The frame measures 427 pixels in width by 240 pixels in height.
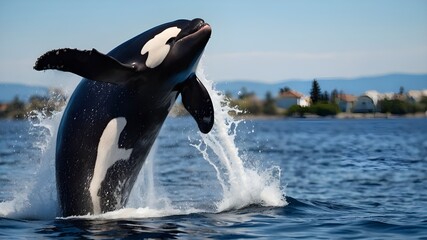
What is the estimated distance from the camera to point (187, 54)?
11.7m

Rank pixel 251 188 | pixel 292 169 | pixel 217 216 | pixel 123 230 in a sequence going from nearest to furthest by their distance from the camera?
pixel 123 230 < pixel 217 216 < pixel 251 188 < pixel 292 169

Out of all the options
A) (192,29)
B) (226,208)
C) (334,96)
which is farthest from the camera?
(334,96)

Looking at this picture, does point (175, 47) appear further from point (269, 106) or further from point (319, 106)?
point (269, 106)

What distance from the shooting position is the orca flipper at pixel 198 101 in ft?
40.7

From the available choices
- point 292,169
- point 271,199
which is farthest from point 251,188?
point 292,169

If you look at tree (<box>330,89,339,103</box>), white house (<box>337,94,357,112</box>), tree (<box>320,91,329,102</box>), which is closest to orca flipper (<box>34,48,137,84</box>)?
tree (<box>320,91,329,102</box>)

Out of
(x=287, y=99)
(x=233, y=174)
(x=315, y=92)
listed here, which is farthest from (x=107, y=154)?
(x=287, y=99)

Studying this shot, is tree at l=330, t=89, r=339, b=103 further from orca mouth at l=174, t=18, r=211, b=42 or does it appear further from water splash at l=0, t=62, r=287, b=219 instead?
orca mouth at l=174, t=18, r=211, b=42

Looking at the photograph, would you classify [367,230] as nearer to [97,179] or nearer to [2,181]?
[97,179]

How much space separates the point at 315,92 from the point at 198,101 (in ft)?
6.98

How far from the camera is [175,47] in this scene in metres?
11.7

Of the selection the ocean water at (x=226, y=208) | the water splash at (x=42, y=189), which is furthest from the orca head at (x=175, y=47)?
the water splash at (x=42, y=189)

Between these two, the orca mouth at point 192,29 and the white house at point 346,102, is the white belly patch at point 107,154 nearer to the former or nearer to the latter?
the orca mouth at point 192,29

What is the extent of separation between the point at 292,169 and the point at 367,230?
53.0 ft
